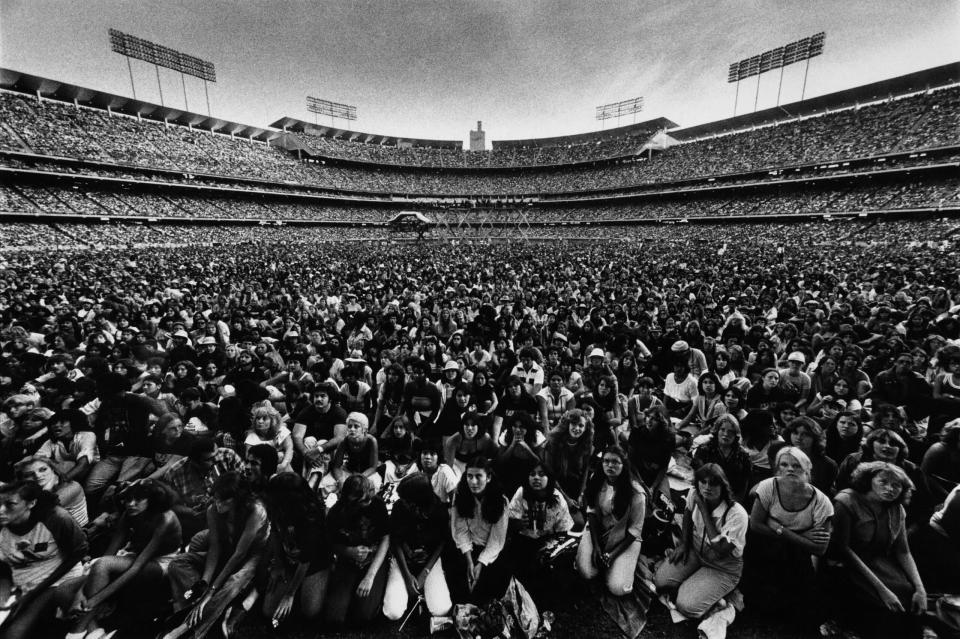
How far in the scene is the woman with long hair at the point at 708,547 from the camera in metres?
3.02

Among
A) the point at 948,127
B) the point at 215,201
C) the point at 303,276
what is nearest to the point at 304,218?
the point at 215,201

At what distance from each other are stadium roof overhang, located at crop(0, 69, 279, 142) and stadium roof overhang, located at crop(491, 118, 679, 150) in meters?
46.9

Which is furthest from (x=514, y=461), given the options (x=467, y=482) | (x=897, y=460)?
(x=897, y=460)

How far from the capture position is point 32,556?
2.92 metres

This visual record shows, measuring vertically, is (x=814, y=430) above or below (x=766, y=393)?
above

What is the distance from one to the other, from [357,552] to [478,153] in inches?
3102

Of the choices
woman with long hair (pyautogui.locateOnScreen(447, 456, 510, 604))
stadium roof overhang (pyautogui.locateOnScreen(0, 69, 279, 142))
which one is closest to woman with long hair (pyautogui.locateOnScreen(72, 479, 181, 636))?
woman with long hair (pyautogui.locateOnScreen(447, 456, 510, 604))

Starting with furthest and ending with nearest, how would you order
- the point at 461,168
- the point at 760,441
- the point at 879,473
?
the point at 461,168
the point at 760,441
the point at 879,473

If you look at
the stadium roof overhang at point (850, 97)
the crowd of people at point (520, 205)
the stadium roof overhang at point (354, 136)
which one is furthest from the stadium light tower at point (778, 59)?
the stadium roof overhang at point (354, 136)

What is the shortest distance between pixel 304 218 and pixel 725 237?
47594 mm

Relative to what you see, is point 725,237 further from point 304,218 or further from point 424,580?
point 304,218

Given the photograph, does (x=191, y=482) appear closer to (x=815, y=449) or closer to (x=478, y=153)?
(x=815, y=449)

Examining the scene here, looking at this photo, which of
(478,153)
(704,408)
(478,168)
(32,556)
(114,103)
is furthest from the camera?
(478,153)

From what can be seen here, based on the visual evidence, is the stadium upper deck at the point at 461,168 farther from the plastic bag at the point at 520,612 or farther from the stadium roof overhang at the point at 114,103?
Result: the plastic bag at the point at 520,612
